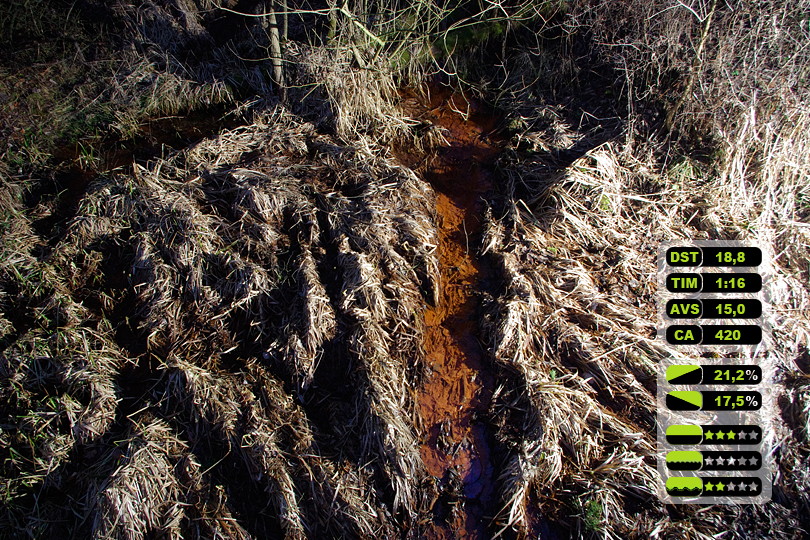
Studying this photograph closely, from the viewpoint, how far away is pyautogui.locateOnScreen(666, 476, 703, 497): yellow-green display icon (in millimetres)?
3143

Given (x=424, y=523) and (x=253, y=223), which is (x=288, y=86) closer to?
(x=253, y=223)

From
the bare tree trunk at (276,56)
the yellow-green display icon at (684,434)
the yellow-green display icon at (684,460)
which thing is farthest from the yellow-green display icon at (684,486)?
the bare tree trunk at (276,56)

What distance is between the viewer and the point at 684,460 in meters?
3.24

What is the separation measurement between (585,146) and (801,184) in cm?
182

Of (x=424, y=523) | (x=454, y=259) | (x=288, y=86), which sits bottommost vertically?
(x=424, y=523)

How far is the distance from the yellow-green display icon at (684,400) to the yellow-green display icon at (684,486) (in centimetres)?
43

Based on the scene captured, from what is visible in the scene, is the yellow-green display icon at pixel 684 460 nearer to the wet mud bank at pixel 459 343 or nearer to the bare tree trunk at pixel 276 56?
the wet mud bank at pixel 459 343

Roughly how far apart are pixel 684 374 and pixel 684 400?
0.59 feet

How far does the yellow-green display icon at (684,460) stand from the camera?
3217 mm

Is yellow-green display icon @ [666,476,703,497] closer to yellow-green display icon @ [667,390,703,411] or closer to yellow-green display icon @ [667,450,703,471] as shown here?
yellow-green display icon @ [667,450,703,471]

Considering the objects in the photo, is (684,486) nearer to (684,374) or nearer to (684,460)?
(684,460)

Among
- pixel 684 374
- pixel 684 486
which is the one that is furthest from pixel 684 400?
pixel 684 486

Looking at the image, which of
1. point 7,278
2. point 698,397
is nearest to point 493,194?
point 698,397

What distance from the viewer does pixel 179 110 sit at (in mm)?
4570
